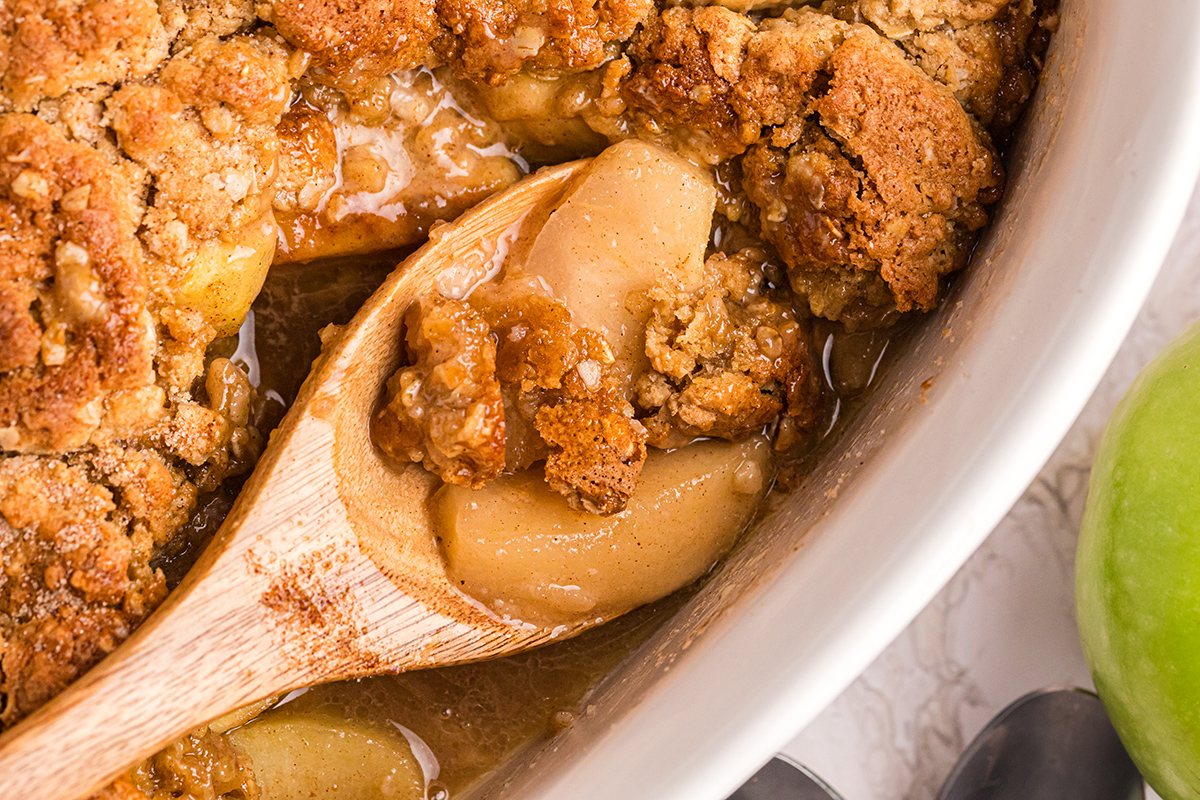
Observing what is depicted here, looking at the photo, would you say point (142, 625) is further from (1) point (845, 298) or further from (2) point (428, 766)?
(1) point (845, 298)

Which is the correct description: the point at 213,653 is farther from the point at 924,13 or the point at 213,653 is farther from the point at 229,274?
the point at 924,13

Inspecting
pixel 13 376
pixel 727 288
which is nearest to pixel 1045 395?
pixel 727 288

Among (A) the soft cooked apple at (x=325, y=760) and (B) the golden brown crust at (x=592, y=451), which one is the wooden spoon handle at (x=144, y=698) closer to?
(A) the soft cooked apple at (x=325, y=760)

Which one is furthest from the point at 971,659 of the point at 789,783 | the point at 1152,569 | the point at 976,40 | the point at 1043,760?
the point at 976,40

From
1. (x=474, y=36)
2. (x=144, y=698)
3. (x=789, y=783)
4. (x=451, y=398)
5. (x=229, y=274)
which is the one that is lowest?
A: (x=789, y=783)

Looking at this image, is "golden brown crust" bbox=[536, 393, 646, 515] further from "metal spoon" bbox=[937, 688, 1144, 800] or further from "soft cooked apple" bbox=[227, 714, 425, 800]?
"metal spoon" bbox=[937, 688, 1144, 800]

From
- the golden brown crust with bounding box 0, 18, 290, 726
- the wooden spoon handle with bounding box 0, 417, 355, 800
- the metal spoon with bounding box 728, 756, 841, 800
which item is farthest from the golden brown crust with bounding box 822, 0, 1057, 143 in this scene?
the metal spoon with bounding box 728, 756, 841, 800
